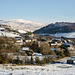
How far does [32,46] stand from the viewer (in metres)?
28.7

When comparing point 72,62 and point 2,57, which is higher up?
point 2,57

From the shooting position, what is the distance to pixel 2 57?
46.7 ft

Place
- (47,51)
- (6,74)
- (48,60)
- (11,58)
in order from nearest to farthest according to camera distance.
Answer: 1. (6,74)
2. (11,58)
3. (48,60)
4. (47,51)

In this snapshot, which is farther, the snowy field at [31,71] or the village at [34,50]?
the village at [34,50]

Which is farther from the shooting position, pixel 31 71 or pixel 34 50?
pixel 34 50

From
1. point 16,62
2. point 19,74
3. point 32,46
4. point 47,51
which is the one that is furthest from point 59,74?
point 32,46

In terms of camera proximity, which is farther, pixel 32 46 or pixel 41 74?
pixel 32 46

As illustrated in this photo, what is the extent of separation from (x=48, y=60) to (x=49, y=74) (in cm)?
804

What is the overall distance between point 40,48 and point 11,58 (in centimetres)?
1108

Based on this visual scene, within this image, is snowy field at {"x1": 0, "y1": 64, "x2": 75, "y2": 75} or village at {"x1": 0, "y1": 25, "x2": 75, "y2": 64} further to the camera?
village at {"x1": 0, "y1": 25, "x2": 75, "y2": 64}

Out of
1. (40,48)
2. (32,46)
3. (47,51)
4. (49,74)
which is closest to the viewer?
(49,74)

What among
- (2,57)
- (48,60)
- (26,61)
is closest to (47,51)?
(48,60)

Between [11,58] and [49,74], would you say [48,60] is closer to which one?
[11,58]

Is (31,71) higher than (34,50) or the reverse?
higher
